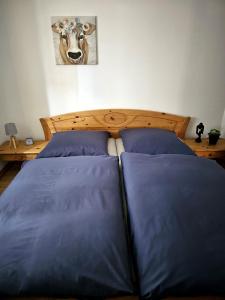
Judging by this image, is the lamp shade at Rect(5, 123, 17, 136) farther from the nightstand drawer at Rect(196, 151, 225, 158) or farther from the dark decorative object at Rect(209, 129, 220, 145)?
the dark decorative object at Rect(209, 129, 220, 145)

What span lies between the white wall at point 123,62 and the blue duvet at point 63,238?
1.28 meters

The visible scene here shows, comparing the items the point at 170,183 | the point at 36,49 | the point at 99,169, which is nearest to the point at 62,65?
the point at 36,49

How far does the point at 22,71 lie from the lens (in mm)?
2234

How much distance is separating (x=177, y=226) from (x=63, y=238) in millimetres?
592

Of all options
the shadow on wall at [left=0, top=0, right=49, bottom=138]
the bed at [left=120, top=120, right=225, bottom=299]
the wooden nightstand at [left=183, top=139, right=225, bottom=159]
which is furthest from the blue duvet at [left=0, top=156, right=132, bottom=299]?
the wooden nightstand at [left=183, top=139, right=225, bottom=159]

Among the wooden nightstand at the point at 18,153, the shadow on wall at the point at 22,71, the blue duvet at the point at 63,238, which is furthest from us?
the wooden nightstand at the point at 18,153

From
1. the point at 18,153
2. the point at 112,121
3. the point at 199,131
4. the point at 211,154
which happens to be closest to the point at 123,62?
the point at 112,121

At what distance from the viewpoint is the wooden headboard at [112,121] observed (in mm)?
2424

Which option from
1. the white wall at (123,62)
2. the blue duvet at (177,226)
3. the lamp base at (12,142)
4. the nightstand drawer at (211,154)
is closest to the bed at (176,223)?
the blue duvet at (177,226)

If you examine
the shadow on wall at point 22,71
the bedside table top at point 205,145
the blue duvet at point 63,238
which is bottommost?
the bedside table top at point 205,145

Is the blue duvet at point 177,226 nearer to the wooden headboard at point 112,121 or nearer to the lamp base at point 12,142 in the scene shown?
the wooden headboard at point 112,121

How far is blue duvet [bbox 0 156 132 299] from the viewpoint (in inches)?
31.5

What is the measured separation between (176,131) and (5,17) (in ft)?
7.71

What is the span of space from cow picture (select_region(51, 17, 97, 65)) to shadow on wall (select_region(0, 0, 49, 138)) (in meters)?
0.23
